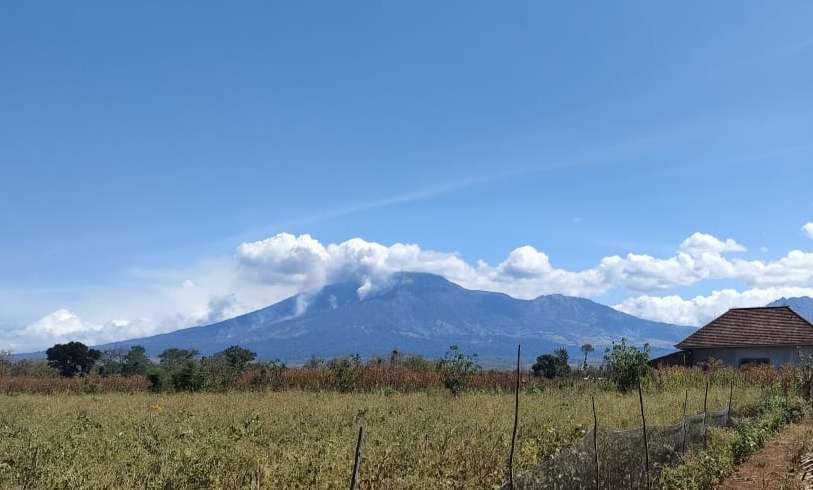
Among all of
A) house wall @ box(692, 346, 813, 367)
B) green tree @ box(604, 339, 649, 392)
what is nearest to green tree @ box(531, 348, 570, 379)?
house wall @ box(692, 346, 813, 367)

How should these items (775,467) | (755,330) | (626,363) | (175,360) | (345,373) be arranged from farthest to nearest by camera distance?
(175,360), (755,330), (345,373), (626,363), (775,467)

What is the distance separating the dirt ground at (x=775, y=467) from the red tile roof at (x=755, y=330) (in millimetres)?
23347

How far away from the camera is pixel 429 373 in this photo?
28547mm

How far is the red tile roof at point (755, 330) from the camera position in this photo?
3609 cm

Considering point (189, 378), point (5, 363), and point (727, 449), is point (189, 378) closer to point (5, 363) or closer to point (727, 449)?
point (727, 449)

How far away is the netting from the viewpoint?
7.84 m

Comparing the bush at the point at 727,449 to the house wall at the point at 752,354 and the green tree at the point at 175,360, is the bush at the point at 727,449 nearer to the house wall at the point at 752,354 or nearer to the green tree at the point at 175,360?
the house wall at the point at 752,354

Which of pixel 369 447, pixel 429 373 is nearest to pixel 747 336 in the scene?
pixel 429 373

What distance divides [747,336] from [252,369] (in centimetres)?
2765

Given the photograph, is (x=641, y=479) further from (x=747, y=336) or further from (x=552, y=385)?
(x=747, y=336)

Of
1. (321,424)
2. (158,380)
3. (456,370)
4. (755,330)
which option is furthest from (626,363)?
(158,380)

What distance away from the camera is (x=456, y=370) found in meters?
26.7

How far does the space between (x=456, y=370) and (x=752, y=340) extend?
20199mm

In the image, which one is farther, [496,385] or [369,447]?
[496,385]
